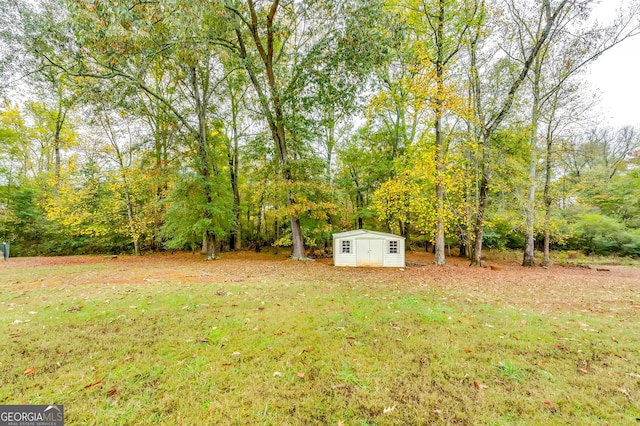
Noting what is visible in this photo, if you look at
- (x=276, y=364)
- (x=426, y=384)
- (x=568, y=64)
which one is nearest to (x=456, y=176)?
(x=568, y=64)

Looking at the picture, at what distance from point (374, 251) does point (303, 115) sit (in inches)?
281

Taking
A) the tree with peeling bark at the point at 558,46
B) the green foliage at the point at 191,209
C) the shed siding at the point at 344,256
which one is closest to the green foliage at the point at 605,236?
the tree with peeling bark at the point at 558,46

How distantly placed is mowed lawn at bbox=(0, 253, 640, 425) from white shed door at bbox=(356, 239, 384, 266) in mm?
6247

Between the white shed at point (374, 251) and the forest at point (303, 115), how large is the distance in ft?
5.62

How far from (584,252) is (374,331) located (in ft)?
73.3

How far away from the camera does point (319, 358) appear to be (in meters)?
2.92

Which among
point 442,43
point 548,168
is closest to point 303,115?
point 442,43

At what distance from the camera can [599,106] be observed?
10.9 m

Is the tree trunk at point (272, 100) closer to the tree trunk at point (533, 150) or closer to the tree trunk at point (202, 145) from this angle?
the tree trunk at point (202, 145)

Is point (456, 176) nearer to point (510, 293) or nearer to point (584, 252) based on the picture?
point (510, 293)

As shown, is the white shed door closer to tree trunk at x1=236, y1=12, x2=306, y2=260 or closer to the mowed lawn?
tree trunk at x1=236, y1=12, x2=306, y2=260

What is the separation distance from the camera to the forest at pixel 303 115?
7922mm

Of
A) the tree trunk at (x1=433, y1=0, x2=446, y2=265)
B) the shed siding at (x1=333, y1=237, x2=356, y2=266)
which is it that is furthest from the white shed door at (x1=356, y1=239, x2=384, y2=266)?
the tree trunk at (x1=433, y1=0, x2=446, y2=265)

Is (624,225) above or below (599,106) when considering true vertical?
below
